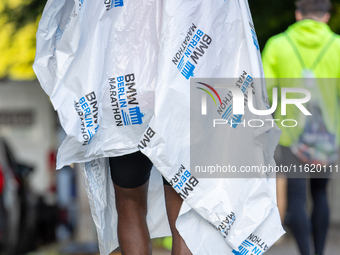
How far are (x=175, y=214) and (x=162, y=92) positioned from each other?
1.74 ft

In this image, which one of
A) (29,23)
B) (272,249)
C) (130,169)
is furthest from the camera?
(29,23)

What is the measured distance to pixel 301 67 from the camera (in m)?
3.44

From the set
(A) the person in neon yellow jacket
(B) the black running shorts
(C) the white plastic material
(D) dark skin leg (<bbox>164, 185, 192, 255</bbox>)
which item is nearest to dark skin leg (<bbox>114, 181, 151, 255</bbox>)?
(B) the black running shorts

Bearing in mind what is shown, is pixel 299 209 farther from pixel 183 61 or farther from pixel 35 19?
pixel 35 19

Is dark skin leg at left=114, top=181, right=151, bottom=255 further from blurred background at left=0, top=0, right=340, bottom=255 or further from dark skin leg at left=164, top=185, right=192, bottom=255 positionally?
blurred background at left=0, top=0, right=340, bottom=255

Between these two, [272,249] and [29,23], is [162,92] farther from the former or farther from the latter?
[29,23]

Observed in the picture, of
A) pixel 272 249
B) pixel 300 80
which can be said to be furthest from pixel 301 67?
pixel 272 249

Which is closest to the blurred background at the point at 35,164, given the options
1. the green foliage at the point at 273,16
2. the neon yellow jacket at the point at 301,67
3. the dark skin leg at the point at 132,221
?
the green foliage at the point at 273,16

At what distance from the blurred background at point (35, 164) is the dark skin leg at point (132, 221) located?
2.41m

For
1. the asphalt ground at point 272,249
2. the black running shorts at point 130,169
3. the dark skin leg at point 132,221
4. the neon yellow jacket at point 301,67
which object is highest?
the neon yellow jacket at point 301,67

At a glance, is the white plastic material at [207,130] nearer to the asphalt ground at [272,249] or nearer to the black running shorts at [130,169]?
the black running shorts at [130,169]

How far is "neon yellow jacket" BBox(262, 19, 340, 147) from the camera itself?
344cm

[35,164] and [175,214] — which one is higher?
[175,214]

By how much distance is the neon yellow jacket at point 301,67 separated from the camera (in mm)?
3436
